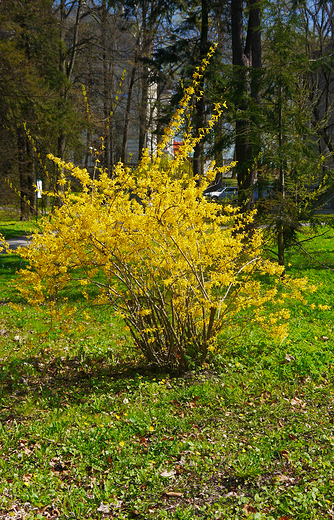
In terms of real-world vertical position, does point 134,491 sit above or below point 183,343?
below

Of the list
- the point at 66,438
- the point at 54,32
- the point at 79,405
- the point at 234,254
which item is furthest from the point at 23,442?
the point at 54,32

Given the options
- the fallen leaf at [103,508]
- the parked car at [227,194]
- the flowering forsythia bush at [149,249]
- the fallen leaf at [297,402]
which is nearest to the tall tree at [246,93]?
the parked car at [227,194]

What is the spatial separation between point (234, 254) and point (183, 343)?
1166 mm

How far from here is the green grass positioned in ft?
8.91

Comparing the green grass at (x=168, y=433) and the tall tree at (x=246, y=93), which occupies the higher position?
the tall tree at (x=246, y=93)

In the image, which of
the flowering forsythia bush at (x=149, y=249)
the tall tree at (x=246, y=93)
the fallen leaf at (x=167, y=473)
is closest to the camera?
the fallen leaf at (x=167, y=473)

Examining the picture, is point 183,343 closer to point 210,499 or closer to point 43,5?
point 210,499

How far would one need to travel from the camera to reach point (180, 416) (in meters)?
3.74

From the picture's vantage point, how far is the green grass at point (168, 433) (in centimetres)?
271

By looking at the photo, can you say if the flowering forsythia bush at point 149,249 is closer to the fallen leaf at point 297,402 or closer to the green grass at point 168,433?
the green grass at point 168,433

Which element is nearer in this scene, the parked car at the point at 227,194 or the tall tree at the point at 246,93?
the tall tree at the point at 246,93

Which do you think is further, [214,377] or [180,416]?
[214,377]

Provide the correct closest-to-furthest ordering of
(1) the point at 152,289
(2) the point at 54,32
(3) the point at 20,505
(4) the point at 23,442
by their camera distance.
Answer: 1. (3) the point at 20,505
2. (4) the point at 23,442
3. (1) the point at 152,289
4. (2) the point at 54,32

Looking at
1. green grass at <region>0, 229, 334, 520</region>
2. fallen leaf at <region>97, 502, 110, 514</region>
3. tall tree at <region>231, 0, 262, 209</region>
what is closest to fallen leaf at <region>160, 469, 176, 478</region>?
green grass at <region>0, 229, 334, 520</region>
